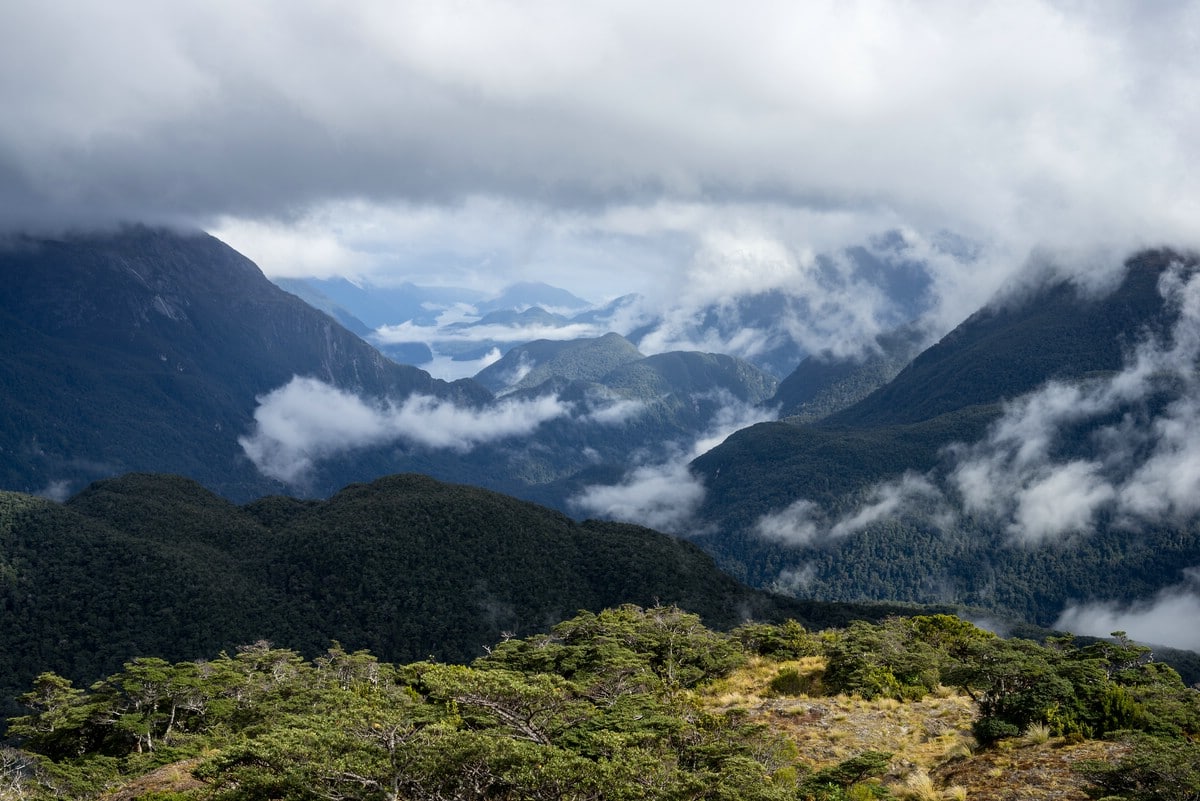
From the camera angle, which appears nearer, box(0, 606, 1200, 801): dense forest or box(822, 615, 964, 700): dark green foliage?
box(0, 606, 1200, 801): dense forest

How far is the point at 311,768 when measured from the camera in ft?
95.6

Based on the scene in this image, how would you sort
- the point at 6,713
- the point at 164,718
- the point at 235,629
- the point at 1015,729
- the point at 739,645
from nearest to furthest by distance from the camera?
the point at 1015,729, the point at 164,718, the point at 739,645, the point at 6,713, the point at 235,629

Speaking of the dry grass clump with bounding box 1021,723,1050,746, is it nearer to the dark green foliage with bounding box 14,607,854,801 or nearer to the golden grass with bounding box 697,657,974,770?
the golden grass with bounding box 697,657,974,770

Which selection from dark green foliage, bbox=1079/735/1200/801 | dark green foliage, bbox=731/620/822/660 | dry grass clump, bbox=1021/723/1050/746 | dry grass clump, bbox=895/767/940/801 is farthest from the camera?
dark green foliage, bbox=731/620/822/660

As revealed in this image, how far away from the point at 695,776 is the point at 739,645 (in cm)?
4654

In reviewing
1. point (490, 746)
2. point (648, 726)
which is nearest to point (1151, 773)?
point (648, 726)

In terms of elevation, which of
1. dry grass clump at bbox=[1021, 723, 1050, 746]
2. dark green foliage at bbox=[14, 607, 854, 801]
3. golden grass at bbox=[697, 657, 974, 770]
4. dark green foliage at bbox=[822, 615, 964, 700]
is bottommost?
dark green foliage at bbox=[14, 607, 854, 801]

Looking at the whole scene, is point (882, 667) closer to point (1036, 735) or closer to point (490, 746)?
point (1036, 735)

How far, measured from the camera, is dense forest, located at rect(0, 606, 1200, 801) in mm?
29172

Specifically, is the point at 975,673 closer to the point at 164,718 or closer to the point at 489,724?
the point at 489,724

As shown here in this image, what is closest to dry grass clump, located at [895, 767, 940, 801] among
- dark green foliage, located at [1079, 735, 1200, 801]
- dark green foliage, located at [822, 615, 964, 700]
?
dark green foliage, located at [1079, 735, 1200, 801]

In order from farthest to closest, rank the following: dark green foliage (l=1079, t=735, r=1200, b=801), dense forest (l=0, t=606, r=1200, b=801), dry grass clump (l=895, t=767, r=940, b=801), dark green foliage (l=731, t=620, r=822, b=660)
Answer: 1. dark green foliage (l=731, t=620, r=822, b=660)
2. dry grass clump (l=895, t=767, r=940, b=801)
3. dense forest (l=0, t=606, r=1200, b=801)
4. dark green foliage (l=1079, t=735, r=1200, b=801)

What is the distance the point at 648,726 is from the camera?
117 feet

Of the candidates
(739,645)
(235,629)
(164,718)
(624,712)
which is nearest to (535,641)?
(739,645)
